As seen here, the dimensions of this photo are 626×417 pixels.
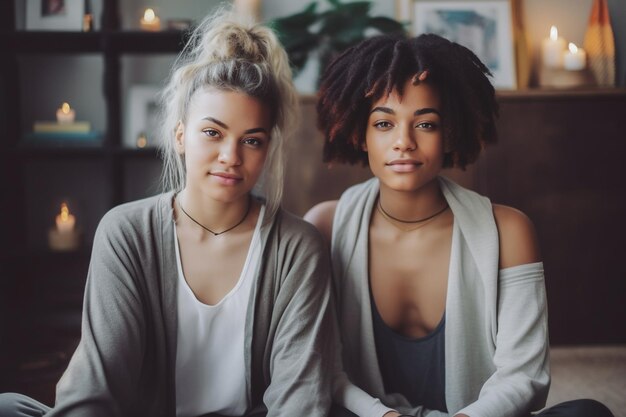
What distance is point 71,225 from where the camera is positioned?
240cm

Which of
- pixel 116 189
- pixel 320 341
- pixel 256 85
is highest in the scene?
pixel 256 85

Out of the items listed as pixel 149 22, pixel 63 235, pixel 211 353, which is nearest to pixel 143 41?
pixel 149 22

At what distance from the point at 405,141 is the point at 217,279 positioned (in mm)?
478

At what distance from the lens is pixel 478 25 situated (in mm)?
2541

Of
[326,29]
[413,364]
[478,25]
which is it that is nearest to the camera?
[413,364]

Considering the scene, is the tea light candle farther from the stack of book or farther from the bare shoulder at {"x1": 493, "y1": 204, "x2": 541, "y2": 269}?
the bare shoulder at {"x1": 493, "y1": 204, "x2": 541, "y2": 269}

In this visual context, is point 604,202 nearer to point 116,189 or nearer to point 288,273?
point 288,273

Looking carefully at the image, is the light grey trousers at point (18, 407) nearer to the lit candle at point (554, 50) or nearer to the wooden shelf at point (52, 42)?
the wooden shelf at point (52, 42)

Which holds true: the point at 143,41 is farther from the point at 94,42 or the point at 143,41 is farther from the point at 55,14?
the point at 55,14

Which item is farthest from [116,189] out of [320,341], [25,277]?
[320,341]

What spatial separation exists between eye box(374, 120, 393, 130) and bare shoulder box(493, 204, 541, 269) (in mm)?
320

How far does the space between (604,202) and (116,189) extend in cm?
193

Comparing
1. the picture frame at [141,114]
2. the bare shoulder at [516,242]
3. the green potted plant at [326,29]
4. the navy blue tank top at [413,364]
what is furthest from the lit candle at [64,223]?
the bare shoulder at [516,242]

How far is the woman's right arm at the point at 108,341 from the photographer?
1031mm
